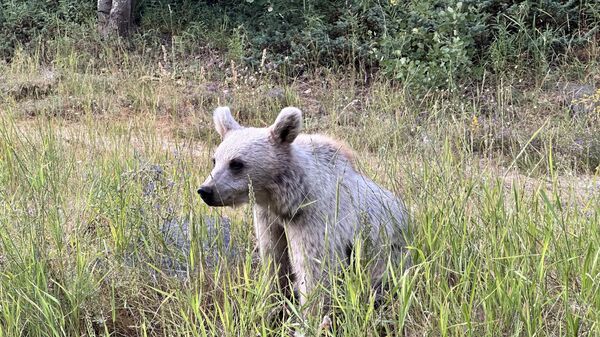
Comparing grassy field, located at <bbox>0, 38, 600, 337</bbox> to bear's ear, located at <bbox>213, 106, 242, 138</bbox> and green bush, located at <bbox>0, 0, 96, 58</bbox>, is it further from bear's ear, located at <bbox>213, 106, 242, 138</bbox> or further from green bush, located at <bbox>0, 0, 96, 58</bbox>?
green bush, located at <bbox>0, 0, 96, 58</bbox>

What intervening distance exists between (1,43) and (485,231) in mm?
9056

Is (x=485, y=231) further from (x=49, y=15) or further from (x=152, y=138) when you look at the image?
(x=49, y=15)

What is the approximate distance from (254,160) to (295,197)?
238mm

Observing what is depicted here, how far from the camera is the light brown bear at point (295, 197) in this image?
291 cm

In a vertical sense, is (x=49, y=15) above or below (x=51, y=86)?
above

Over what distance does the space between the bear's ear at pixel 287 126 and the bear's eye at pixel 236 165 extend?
0.66 ft

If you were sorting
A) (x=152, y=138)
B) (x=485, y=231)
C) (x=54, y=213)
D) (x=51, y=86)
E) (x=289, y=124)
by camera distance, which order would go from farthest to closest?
1. (x=51, y=86)
2. (x=152, y=138)
3. (x=289, y=124)
4. (x=54, y=213)
5. (x=485, y=231)

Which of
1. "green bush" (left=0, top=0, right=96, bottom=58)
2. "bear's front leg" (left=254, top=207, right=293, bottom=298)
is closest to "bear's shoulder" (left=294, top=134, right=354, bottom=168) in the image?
"bear's front leg" (left=254, top=207, right=293, bottom=298)

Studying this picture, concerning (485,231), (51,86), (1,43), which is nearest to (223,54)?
(51,86)

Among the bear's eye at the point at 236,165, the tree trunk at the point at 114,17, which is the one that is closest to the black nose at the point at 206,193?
the bear's eye at the point at 236,165

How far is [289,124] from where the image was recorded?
3.08 metres

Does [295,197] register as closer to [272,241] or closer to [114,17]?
[272,241]

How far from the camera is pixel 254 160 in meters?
3.05

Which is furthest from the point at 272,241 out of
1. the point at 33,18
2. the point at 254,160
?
the point at 33,18
